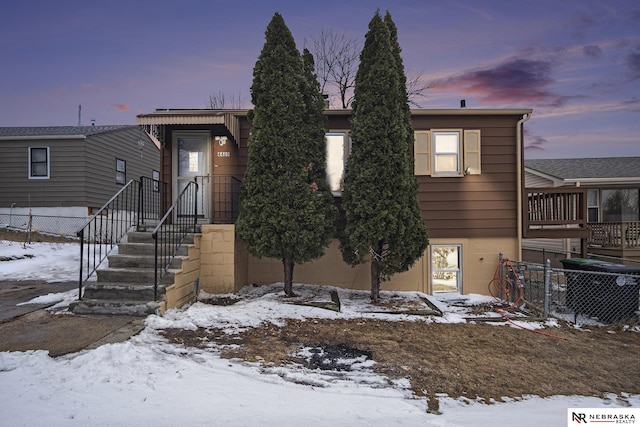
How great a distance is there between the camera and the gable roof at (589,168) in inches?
627

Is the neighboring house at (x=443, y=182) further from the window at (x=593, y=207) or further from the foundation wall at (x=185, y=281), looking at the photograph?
the window at (x=593, y=207)

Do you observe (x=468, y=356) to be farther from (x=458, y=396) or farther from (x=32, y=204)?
(x=32, y=204)

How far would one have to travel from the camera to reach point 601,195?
1653 centimetres

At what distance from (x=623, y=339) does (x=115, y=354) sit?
6973mm

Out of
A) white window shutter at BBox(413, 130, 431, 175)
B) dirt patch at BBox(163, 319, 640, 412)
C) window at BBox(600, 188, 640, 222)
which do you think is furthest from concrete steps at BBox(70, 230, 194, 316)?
window at BBox(600, 188, 640, 222)

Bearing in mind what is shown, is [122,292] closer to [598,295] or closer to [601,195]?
[598,295]

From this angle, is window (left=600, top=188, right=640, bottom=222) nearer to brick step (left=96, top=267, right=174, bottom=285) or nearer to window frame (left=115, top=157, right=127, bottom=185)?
brick step (left=96, top=267, right=174, bottom=285)

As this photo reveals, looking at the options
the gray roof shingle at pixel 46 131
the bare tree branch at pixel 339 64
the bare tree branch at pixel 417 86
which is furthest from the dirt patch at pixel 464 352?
the bare tree branch at pixel 417 86

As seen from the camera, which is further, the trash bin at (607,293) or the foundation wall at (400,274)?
the foundation wall at (400,274)

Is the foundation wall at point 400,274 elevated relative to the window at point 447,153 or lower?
lower

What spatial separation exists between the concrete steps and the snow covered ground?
1.18 meters

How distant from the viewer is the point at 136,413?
261 cm

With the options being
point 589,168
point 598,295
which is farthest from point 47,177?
point 589,168

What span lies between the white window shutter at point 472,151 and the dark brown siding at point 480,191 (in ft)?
0.41
